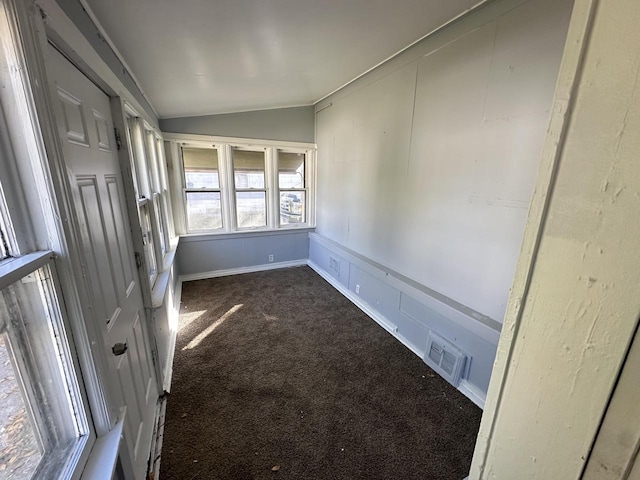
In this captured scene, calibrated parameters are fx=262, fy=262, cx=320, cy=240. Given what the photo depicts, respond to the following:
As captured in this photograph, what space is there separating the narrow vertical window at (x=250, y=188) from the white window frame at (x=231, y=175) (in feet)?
0.24

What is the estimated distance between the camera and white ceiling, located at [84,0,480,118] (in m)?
1.27

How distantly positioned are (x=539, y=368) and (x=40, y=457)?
4.23ft

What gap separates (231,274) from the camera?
4.16 metres

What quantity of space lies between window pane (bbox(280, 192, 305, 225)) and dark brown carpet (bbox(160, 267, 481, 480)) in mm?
1979

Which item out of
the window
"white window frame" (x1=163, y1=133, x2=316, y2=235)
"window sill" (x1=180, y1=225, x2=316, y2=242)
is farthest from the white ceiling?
"window sill" (x1=180, y1=225, x2=316, y2=242)

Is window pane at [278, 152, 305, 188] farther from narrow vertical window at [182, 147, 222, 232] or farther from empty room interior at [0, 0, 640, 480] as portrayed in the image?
narrow vertical window at [182, 147, 222, 232]

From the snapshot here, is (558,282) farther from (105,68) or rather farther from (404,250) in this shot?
(404,250)

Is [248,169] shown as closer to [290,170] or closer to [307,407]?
[290,170]

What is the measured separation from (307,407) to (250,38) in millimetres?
2477

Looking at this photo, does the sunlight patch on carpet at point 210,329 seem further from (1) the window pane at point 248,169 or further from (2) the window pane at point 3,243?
(2) the window pane at point 3,243

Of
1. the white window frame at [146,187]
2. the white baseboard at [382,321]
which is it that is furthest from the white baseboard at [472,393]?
the white window frame at [146,187]

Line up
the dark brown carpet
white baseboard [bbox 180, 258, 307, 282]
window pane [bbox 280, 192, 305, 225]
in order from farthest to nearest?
window pane [bbox 280, 192, 305, 225] → white baseboard [bbox 180, 258, 307, 282] → the dark brown carpet

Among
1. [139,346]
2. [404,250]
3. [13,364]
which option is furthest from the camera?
[404,250]

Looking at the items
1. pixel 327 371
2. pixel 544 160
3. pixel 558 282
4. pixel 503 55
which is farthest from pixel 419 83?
pixel 327 371
